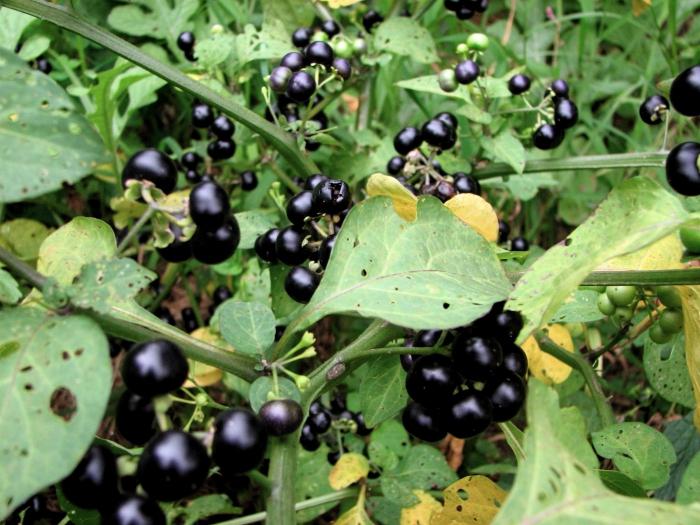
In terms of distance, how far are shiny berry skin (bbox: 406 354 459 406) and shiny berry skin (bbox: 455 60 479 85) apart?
1.12 metres

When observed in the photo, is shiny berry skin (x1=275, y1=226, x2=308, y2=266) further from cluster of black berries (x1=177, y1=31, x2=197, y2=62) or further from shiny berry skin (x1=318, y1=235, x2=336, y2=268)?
cluster of black berries (x1=177, y1=31, x2=197, y2=62)

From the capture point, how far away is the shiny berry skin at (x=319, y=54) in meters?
2.05

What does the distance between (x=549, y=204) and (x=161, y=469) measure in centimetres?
265

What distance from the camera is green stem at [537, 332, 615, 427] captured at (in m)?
1.79

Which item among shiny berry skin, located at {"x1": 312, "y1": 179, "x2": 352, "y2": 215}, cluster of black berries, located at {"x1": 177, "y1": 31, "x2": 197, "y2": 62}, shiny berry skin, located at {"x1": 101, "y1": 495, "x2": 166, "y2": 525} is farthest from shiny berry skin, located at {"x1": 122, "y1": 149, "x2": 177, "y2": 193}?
cluster of black berries, located at {"x1": 177, "y1": 31, "x2": 197, "y2": 62}

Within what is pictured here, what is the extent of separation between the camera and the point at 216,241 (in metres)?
1.27

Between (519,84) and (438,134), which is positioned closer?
(438,134)

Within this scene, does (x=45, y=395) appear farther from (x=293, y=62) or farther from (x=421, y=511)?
(x=293, y=62)

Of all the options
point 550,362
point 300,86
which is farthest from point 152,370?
point 550,362

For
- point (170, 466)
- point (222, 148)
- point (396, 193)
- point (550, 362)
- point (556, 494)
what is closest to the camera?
point (170, 466)

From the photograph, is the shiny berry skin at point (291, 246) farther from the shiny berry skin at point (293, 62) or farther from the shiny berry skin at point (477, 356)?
the shiny berry skin at point (293, 62)

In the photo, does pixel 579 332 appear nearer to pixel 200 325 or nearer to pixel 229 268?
pixel 229 268

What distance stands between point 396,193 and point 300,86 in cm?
61

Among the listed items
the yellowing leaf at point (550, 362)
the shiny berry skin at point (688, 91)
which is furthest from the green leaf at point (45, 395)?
the yellowing leaf at point (550, 362)
